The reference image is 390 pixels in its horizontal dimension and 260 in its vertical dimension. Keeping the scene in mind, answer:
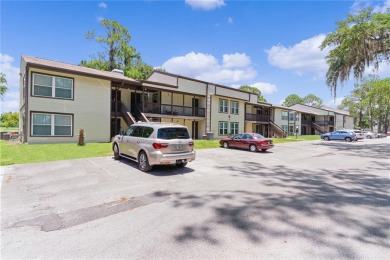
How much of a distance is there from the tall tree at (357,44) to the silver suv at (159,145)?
1972 centimetres

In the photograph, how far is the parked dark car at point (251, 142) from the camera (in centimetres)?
1712

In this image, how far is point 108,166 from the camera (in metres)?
9.81

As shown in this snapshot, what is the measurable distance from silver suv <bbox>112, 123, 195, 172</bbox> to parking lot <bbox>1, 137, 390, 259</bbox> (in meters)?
0.75

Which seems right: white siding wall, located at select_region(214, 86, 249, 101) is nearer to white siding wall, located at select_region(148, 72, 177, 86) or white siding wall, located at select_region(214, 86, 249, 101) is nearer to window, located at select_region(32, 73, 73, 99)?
white siding wall, located at select_region(148, 72, 177, 86)

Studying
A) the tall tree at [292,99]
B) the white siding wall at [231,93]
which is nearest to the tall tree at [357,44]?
the white siding wall at [231,93]

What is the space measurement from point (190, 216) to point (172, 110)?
2017 centimetres

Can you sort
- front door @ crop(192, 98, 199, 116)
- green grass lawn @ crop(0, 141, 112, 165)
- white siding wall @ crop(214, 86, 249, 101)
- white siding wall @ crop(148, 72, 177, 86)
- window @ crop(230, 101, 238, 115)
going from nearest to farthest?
green grass lawn @ crop(0, 141, 112, 165), white siding wall @ crop(148, 72, 177, 86), front door @ crop(192, 98, 199, 116), white siding wall @ crop(214, 86, 249, 101), window @ crop(230, 101, 238, 115)

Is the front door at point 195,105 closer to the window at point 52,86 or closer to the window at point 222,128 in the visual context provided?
the window at point 222,128

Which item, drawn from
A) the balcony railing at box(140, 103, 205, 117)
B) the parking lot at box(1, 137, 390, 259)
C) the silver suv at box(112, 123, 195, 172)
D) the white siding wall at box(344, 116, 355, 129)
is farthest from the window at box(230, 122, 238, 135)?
the white siding wall at box(344, 116, 355, 129)

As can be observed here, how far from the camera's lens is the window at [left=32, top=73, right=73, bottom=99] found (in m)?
15.8

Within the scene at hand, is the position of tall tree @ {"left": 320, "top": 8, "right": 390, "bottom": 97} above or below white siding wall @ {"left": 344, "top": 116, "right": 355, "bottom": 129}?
above

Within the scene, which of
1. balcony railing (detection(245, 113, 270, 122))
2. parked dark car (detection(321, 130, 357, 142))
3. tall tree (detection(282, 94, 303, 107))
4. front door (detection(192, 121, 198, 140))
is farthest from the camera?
tall tree (detection(282, 94, 303, 107))

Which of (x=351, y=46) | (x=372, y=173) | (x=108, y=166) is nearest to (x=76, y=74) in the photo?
(x=108, y=166)

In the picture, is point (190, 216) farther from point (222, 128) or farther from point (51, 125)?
point (222, 128)
